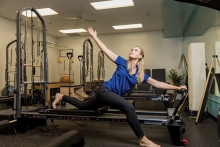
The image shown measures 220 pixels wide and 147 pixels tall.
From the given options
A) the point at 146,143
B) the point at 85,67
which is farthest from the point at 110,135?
the point at 85,67

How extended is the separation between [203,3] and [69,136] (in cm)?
98

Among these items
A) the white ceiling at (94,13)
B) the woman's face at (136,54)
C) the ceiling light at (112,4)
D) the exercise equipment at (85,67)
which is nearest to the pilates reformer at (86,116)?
the woman's face at (136,54)

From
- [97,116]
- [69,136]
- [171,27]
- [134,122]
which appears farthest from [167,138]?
[171,27]

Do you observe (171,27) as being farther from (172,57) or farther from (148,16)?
(172,57)

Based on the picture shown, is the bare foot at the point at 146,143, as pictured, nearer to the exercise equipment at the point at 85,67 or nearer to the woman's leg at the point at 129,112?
the woman's leg at the point at 129,112

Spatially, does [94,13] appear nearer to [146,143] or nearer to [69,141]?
[146,143]

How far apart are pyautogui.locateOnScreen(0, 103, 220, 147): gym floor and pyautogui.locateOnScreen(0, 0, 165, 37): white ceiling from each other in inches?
131

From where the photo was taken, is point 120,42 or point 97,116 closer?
point 97,116

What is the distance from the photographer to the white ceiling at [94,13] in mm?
5284

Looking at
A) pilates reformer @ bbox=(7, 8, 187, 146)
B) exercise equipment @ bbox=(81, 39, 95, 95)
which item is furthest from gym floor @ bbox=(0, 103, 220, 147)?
exercise equipment @ bbox=(81, 39, 95, 95)

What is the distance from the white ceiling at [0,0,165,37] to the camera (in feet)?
17.3

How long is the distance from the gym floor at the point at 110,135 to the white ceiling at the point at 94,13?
10.9 ft

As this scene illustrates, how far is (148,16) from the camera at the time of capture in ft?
21.4

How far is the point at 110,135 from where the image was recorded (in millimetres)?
2998
